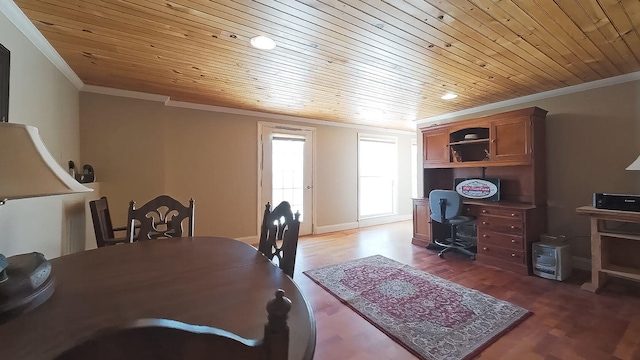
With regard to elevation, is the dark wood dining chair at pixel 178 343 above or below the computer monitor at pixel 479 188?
below

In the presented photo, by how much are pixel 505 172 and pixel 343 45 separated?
9.77 feet

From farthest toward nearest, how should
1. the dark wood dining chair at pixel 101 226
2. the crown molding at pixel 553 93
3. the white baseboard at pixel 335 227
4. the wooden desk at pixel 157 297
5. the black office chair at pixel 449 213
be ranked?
the white baseboard at pixel 335 227 < the black office chair at pixel 449 213 < the crown molding at pixel 553 93 < the dark wood dining chair at pixel 101 226 < the wooden desk at pixel 157 297

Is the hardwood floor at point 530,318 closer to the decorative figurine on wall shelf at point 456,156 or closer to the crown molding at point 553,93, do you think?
the decorative figurine on wall shelf at point 456,156

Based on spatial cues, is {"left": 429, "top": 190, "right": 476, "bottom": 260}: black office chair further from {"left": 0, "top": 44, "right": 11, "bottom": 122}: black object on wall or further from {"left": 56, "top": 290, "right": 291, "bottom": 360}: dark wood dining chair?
{"left": 0, "top": 44, "right": 11, "bottom": 122}: black object on wall

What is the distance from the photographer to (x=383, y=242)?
449 centimetres

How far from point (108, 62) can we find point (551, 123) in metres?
4.88

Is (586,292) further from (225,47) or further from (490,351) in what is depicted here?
(225,47)

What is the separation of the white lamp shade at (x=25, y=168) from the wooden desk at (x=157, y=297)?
361mm

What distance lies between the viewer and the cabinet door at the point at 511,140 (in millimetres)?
3211

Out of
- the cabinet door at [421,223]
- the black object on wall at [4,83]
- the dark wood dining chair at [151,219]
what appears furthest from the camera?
the cabinet door at [421,223]

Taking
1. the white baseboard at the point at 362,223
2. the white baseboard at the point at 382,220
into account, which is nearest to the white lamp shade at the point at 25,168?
the white baseboard at the point at 362,223

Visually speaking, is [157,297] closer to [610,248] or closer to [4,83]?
[4,83]

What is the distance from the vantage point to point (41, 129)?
6.54 ft

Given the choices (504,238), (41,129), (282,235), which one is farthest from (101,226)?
(504,238)
